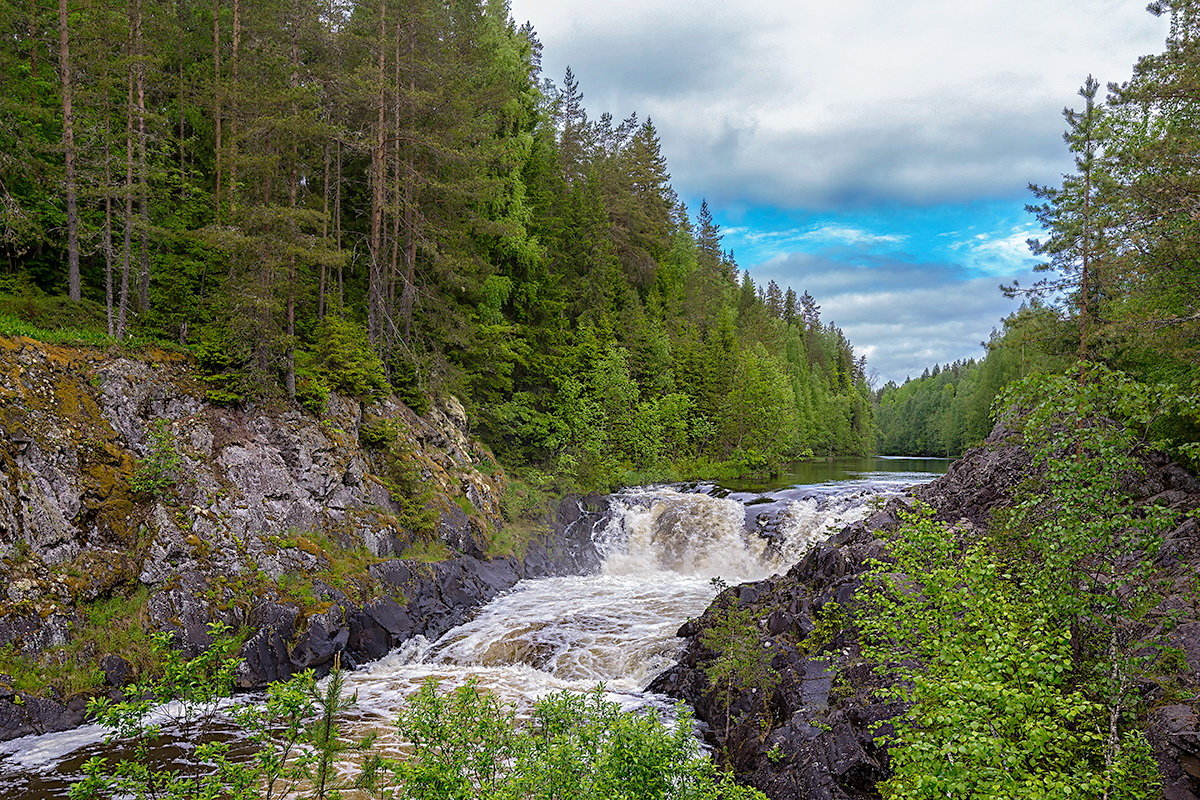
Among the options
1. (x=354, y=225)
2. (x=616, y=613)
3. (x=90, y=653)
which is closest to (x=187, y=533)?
(x=90, y=653)

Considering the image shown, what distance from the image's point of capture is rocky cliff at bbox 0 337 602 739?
1193 centimetres

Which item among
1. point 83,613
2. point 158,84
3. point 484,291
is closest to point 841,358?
A: point 484,291

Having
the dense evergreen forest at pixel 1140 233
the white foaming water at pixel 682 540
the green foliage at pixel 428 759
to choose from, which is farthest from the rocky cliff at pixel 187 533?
the dense evergreen forest at pixel 1140 233

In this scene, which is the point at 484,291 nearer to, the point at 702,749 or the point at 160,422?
the point at 160,422

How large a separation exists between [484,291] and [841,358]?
88.2 metres

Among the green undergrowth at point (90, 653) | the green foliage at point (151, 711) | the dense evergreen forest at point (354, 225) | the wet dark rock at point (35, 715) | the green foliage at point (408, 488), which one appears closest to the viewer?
the green foliage at point (151, 711)

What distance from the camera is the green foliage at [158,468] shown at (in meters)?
14.4

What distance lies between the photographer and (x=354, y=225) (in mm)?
27859

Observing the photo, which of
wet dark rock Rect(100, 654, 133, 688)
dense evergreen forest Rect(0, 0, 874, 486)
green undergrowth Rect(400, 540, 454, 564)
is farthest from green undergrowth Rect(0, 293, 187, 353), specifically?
green undergrowth Rect(400, 540, 454, 564)

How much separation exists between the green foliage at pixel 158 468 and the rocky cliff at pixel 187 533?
1.5 inches

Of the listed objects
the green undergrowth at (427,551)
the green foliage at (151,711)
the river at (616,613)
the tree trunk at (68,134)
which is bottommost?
the river at (616,613)

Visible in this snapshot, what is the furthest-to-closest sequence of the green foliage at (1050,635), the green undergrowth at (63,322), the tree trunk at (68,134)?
1. the tree trunk at (68,134)
2. the green undergrowth at (63,322)
3. the green foliage at (1050,635)

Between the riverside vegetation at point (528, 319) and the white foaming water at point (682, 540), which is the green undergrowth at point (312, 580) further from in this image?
the white foaming water at point (682, 540)

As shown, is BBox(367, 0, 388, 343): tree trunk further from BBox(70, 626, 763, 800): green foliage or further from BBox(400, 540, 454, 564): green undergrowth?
BBox(70, 626, 763, 800): green foliage
